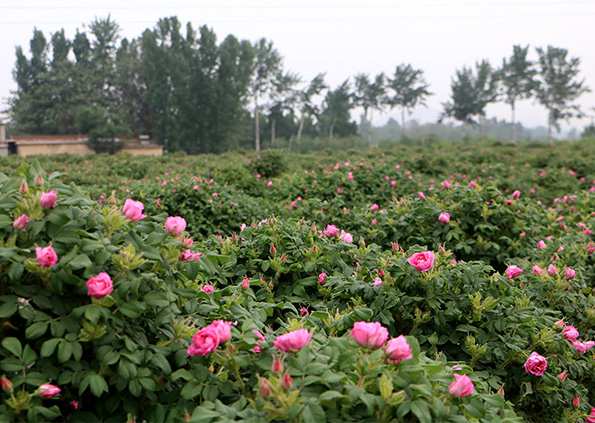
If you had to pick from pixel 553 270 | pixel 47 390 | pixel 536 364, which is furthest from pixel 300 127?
pixel 47 390

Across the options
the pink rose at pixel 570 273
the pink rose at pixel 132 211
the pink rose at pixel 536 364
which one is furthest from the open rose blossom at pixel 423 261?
the pink rose at pixel 570 273

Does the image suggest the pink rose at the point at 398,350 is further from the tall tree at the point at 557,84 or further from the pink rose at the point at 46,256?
the tall tree at the point at 557,84

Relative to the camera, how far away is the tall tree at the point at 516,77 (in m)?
41.0

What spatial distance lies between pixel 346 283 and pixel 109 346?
111 cm

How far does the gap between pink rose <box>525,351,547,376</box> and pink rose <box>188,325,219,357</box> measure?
4.21 ft

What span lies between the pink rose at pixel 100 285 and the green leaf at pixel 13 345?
0.73 ft

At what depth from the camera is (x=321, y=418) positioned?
3.47ft

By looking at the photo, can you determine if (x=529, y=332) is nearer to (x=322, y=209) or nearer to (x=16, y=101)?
(x=322, y=209)

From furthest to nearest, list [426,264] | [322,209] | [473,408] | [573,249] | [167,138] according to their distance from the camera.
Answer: [167,138] → [322,209] → [573,249] → [426,264] → [473,408]

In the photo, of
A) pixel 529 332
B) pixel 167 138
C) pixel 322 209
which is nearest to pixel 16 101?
pixel 167 138

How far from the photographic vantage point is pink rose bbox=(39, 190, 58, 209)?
1257mm

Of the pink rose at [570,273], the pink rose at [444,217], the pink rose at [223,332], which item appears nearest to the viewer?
the pink rose at [223,332]

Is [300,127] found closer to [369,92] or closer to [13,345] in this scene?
[369,92]

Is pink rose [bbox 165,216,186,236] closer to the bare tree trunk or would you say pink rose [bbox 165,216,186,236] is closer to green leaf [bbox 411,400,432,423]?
green leaf [bbox 411,400,432,423]
